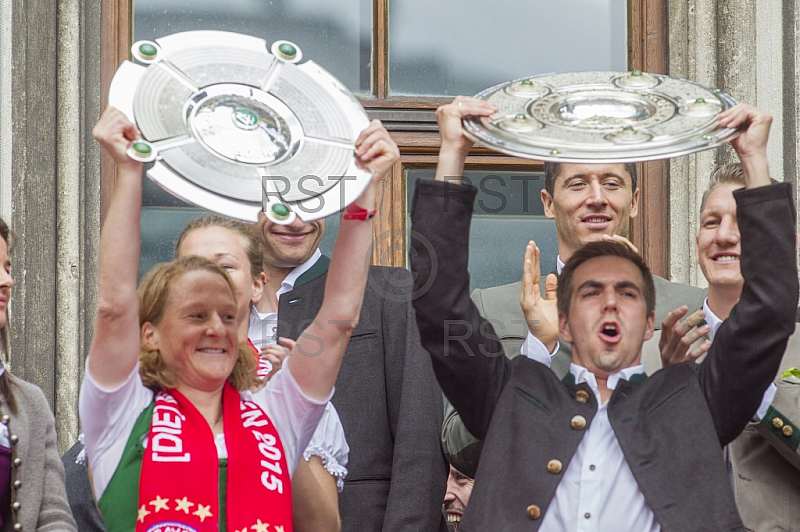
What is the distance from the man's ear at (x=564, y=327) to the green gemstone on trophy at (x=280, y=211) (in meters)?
0.78

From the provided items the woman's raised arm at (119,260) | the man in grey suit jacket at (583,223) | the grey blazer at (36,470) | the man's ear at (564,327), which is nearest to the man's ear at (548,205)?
the man in grey suit jacket at (583,223)

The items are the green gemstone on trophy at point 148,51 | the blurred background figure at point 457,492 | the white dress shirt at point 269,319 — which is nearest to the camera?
the green gemstone on trophy at point 148,51

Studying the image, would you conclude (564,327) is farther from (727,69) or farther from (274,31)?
(274,31)

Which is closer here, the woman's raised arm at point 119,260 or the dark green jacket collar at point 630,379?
the woman's raised arm at point 119,260

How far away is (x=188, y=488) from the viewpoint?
262cm

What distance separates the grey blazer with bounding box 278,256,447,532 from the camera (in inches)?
126

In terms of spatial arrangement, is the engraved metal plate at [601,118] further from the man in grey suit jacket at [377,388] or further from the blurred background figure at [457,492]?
the blurred background figure at [457,492]

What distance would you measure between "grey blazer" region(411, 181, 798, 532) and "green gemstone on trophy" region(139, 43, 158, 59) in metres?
0.67

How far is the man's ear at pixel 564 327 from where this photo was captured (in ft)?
9.71

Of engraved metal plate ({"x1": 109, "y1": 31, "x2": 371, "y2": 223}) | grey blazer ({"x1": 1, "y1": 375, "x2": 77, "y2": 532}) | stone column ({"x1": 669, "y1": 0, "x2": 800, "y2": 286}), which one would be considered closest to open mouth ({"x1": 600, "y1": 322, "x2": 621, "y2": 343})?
engraved metal plate ({"x1": 109, "y1": 31, "x2": 371, "y2": 223})

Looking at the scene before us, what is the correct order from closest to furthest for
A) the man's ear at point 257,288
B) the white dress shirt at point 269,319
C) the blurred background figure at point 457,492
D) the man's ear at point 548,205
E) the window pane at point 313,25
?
the man's ear at point 257,288 → the white dress shirt at point 269,319 → the man's ear at point 548,205 → the blurred background figure at point 457,492 → the window pane at point 313,25

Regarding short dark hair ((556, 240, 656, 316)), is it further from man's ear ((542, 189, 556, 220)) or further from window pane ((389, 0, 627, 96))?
window pane ((389, 0, 627, 96))

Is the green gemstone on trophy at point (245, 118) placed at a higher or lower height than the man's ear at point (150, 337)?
higher

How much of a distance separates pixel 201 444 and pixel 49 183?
5.46 ft
